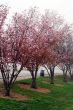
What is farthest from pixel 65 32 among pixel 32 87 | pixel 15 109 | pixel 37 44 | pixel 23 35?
pixel 15 109

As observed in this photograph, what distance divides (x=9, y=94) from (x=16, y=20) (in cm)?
576

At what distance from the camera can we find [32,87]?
106ft

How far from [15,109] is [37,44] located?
971 cm

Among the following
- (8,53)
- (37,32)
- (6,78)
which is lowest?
(6,78)

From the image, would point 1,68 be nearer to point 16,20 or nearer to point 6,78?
point 6,78

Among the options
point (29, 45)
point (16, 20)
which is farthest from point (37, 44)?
point (16, 20)

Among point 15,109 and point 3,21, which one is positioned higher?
point 3,21

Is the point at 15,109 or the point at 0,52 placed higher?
the point at 0,52

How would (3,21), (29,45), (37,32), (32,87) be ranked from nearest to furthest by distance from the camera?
(3,21) < (29,45) < (37,32) < (32,87)

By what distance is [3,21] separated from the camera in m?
24.2

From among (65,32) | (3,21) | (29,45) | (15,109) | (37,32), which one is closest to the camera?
(15,109)

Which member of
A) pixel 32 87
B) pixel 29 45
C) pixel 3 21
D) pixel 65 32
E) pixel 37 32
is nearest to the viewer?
pixel 3 21

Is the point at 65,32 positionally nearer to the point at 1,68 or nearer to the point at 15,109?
the point at 1,68

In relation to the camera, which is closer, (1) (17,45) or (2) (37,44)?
(1) (17,45)
